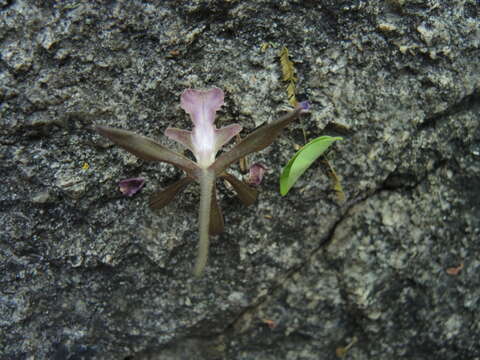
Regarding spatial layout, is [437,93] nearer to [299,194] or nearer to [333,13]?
[333,13]

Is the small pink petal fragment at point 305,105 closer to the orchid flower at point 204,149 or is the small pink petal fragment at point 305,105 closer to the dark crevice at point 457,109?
the orchid flower at point 204,149

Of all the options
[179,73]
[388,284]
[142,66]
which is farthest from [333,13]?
[388,284]

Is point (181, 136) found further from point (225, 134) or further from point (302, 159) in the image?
point (302, 159)

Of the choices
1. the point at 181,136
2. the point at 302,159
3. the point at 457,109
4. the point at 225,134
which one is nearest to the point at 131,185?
the point at 181,136

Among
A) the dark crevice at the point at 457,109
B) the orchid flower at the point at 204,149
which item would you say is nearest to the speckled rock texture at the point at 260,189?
the dark crevice at the point at 457,109

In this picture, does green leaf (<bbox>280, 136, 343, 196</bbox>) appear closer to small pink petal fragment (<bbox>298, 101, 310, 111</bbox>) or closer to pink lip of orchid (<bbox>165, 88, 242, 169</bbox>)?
small pink petal fragment (<bbox>298, 101, 310, 111</bbox>)

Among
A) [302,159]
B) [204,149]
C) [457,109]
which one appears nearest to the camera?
[204,149]
